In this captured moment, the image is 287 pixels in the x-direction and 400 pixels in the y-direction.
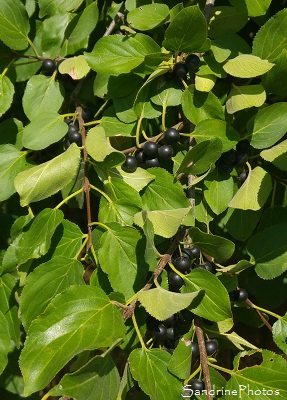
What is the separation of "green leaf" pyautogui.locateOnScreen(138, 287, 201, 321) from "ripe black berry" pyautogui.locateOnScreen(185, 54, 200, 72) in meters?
0.48

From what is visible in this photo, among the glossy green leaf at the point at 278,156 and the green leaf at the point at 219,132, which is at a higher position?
the green leaf at the point at 219,132

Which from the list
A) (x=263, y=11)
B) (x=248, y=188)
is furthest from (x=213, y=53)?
(x=248, y=188)

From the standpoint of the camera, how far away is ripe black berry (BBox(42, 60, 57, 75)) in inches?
54.7

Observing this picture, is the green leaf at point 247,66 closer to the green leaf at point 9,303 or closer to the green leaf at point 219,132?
the green leaf at point 219,132

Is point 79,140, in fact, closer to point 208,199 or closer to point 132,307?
point 208,199

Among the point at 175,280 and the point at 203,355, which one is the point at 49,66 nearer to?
the point at 175,280

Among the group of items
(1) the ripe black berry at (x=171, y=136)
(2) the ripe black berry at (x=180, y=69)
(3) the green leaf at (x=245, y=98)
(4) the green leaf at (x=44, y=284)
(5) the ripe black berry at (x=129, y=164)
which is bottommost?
(4) the green leaf at (x=44, y=284)

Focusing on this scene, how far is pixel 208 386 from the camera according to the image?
3.27 ft

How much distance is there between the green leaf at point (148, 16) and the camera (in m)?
1.23

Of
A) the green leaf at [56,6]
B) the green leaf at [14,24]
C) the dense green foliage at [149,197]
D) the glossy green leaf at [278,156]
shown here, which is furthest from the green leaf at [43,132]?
the glossy green leaf at [278,156]

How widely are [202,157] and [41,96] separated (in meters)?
0.48

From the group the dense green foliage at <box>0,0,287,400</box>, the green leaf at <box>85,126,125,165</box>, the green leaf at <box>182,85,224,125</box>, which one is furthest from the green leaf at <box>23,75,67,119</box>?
the green leaf at <box>182,85,224,125</box>

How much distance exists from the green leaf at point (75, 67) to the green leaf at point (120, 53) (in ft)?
0.32

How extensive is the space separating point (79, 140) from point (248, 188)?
389mm
